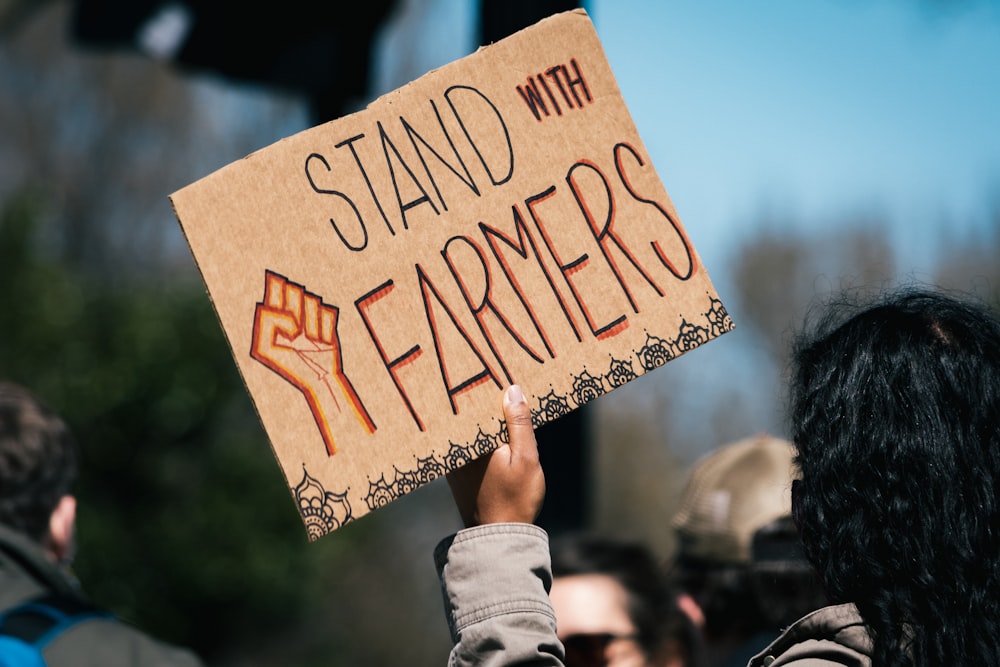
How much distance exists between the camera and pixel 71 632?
1764 mm

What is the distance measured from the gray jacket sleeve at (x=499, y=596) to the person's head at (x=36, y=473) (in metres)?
1.10

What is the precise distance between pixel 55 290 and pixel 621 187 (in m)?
9.57

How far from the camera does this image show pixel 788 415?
4.32 ft

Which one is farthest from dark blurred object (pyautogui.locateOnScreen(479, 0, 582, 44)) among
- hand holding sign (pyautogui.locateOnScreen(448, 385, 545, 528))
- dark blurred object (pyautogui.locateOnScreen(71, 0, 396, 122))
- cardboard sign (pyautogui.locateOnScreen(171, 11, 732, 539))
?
dark blurred object (pyautogui.locateOnScreen(71, 0, 396, 122))

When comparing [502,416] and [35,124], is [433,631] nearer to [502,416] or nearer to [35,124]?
[35,124]

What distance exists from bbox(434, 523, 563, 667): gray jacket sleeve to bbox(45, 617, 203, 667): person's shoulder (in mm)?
764

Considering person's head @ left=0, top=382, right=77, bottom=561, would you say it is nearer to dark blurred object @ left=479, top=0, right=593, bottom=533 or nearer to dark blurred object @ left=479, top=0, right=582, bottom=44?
dark blurred object @ left=479, top=0, right=593, bottom=533

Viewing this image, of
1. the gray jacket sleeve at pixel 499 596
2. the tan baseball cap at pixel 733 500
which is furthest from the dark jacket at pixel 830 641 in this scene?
the tan baseball cap at pixel 733 500

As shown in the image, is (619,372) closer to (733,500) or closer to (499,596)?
(499,596)

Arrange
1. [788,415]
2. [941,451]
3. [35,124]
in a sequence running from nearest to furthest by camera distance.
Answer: [941,451] → [788,415] → [35,124]

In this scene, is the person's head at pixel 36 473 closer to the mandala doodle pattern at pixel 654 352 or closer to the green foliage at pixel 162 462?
the mandala doodle pattern at pixel 654 352

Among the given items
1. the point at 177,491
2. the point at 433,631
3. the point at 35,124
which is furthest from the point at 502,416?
the point at 35,124

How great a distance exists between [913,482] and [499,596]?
46cm

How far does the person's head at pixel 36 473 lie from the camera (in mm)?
2059
